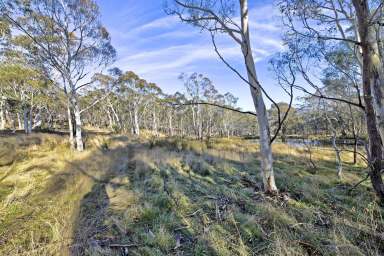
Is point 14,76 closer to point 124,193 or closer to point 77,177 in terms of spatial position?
point 77,177

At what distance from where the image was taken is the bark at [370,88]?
280 centimetres

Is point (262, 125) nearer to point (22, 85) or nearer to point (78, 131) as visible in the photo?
point (78, 131)

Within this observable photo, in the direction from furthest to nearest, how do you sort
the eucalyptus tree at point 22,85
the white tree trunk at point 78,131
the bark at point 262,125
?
1. the eucalyptus tree at point 22,85
2. the white tree trunk at point 78,131
3. the bark at point 262,125

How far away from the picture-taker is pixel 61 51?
13289 mm

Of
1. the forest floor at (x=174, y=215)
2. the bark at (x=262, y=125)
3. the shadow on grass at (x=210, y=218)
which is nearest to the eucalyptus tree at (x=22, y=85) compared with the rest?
the forest floor at (x=174, y=215)

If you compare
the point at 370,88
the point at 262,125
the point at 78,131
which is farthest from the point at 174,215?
the point at 78,131

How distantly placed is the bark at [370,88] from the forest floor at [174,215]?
2.12ft

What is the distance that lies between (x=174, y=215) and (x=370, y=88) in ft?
11.4

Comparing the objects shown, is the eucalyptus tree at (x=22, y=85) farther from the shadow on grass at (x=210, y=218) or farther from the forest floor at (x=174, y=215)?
the shadow on grass at (x=210, y=218)

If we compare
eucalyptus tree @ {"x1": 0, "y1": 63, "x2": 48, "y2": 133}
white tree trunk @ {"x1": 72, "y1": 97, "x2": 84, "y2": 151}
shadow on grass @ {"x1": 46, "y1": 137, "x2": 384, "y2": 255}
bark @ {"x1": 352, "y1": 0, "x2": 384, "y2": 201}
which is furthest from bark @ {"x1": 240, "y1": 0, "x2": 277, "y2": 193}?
eucalyptus tree @ {"x1": 0, "y1": 63, "x2": 48, "y2": 133}

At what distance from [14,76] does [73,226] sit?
72.8ft

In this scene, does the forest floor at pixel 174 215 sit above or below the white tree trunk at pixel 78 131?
below

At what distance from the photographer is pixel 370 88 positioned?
2.95m

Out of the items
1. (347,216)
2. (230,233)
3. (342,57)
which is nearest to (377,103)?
(347,216)
